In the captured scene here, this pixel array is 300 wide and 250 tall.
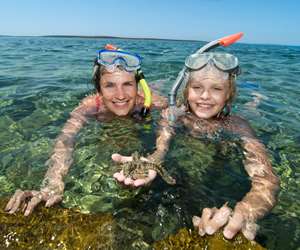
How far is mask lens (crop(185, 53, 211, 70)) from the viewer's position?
488cm

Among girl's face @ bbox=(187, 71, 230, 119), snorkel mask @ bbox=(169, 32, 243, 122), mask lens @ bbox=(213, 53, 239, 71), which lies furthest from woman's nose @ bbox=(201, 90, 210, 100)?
mask lens @ bbox=(213, 53, 239, 71)

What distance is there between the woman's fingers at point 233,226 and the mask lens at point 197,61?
290 cm

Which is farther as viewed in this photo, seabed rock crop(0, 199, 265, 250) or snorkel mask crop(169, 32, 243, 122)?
snorkel mask crop(169, 32, 243, 122)

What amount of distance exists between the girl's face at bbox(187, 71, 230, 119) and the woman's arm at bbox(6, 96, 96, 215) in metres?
1.86

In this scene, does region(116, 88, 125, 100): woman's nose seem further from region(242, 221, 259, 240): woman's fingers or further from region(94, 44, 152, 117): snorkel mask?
region(242, 221, 259, 240): woman's fingers

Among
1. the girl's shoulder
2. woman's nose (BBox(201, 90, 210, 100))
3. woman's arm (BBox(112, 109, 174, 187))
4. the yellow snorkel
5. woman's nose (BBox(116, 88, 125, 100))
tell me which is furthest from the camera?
the yellow snorkel

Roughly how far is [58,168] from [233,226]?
7.30ft

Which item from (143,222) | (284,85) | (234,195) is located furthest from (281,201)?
(284,85)

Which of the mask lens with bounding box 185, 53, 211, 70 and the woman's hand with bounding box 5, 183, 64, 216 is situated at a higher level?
the mask lens with bounding box 185, 53, 211, 70

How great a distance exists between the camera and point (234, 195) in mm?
3650

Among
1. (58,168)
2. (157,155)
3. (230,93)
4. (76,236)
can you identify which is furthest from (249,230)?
(230,93)

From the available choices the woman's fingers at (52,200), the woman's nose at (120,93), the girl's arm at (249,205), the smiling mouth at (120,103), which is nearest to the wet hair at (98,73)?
the woman's nose at (120,93)

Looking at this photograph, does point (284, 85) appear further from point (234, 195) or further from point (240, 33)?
point (234, 195)

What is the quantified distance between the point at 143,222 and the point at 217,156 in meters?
1.91
